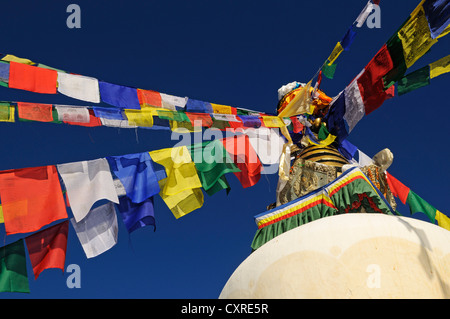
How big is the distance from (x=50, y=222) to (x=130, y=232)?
2.89 feet

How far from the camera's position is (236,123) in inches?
240

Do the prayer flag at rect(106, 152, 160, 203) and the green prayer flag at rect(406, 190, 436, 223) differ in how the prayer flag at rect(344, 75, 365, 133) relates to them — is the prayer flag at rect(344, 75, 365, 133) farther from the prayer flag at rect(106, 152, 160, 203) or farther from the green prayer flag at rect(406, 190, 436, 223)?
the prayer flag at rect(106, 152, 160, 203)

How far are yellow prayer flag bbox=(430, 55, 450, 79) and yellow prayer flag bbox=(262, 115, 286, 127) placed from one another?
189 centimetres

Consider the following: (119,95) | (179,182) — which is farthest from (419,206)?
(119,95)

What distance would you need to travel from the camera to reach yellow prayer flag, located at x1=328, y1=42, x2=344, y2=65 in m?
5.70

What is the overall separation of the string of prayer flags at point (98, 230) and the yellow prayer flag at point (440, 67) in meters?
3.90

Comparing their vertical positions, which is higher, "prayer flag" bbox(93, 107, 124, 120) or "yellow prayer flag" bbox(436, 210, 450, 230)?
"prayer flag" bbox(93, 107, 124, 120)

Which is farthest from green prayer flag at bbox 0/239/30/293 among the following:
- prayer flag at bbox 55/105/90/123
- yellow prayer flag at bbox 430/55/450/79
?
yellow prayer flag at bbox 430/55/450/79

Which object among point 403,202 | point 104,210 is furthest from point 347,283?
point 403,202

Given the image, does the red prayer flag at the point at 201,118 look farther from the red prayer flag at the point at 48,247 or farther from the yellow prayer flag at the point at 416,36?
the yellow prayer flag at the point at 416,36

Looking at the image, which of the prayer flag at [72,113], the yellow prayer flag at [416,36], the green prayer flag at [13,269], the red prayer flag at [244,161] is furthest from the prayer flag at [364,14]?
the green prayer flag at [13,269]

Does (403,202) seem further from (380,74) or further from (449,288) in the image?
(449,288)
